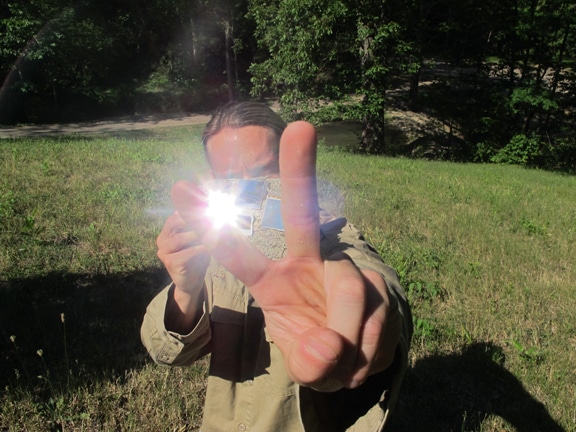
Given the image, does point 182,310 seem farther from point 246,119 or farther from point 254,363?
point 246,119

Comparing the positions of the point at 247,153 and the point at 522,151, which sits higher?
the point at 247,153

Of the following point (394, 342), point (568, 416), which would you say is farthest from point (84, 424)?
point (568, 416)

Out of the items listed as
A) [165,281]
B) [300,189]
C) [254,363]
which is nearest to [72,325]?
[165,281]

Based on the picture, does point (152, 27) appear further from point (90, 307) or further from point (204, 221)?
point (204, 221)

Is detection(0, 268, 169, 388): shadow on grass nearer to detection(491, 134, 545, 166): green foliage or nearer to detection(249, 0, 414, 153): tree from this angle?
detection(249, 0, 414, 153): tree

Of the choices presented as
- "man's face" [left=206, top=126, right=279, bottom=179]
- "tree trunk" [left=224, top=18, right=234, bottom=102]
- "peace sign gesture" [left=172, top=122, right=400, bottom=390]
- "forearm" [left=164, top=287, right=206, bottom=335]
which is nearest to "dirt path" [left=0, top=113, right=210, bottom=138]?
"tree trunk" [left=224, top=18, right=234, bottom=102]
